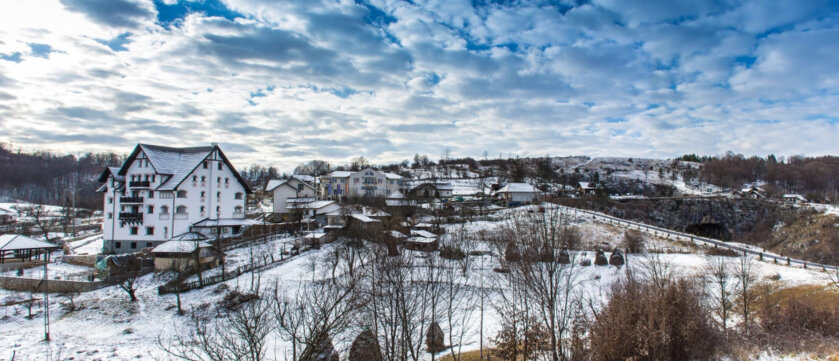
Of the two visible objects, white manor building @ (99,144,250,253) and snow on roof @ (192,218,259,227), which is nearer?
white manor building @ (99,144,250,253)

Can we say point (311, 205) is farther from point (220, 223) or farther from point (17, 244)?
point (17, 244)

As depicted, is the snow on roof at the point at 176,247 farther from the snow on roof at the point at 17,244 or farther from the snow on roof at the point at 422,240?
the snow on roof at the point at 422,240

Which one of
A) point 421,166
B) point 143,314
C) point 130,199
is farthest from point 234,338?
point 421,166

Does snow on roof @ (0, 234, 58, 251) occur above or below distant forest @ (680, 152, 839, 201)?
below

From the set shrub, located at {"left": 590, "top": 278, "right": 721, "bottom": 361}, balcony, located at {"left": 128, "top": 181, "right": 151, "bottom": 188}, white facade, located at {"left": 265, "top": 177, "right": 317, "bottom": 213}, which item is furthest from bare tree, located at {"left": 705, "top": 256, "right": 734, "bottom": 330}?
white facade, located at {"left": 265, "top": 177, "right": 317, "bottom": 213}

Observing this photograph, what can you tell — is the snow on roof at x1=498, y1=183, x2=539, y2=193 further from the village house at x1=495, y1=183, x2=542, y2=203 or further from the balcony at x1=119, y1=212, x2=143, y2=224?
the balcony at x1=119, y1=212, x2=143, y2=224

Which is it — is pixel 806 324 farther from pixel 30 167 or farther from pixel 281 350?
pixel 30 167

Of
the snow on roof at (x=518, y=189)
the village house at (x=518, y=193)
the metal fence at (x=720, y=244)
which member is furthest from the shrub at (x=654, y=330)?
the snow on roof at (x=518, y=189)
